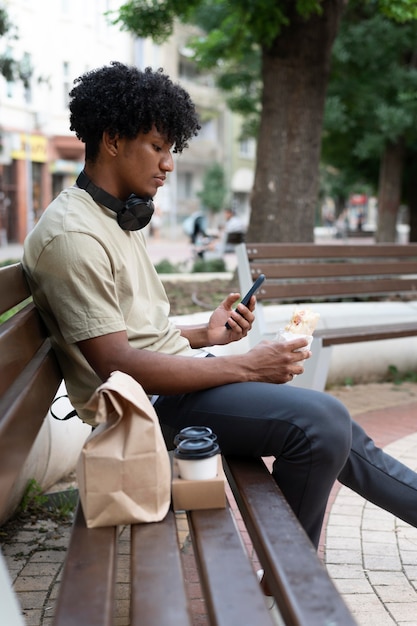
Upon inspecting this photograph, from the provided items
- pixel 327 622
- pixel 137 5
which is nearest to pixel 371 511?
pixel 327 622

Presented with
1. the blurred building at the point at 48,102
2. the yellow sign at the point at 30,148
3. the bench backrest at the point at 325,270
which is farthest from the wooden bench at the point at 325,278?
the yellow sign at the point at 30,148

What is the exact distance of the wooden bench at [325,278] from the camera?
4.87 m

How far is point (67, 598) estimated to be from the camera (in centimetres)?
158

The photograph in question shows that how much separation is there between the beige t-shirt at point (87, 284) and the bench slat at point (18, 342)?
6 centimetres

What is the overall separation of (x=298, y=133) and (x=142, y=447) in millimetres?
7154

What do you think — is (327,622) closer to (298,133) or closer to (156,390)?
(156,390)

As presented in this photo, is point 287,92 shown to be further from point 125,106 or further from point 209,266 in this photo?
point 125,106

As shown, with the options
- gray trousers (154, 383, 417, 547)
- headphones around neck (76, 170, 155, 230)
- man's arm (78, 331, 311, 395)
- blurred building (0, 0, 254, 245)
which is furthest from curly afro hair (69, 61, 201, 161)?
blurred building (0, 0, 254, 245)

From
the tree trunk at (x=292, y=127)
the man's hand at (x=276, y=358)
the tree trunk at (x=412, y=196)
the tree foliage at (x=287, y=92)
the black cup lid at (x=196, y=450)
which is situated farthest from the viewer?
the tree trunk at (x=412, y=196)

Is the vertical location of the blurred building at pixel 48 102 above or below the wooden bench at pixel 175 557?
above

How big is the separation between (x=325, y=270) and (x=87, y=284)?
3.80 m

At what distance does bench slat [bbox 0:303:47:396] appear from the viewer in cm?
213

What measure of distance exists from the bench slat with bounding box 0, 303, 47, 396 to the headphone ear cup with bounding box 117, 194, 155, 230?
41 cm

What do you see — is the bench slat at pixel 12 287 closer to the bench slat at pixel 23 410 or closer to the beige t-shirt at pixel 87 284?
the beige t-shirt at pixel 87 284
